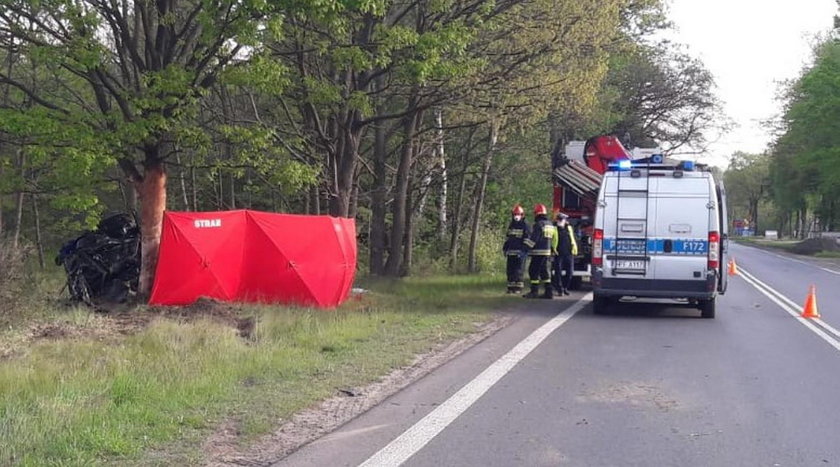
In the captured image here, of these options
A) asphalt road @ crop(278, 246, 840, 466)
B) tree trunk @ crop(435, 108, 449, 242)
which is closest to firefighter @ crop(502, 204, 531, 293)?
asphalt road @ crop(278, 246, 840, 466)

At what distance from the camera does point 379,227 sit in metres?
24.1

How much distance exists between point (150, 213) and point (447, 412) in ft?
29.9

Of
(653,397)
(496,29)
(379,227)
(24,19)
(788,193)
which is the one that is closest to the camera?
(653,397)

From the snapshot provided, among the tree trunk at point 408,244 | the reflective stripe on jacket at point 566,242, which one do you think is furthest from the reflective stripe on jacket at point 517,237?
the tree trunk at point 408,244

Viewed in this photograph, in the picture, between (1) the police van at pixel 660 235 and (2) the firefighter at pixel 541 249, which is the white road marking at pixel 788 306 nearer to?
(1) the police van at pixel 660 235

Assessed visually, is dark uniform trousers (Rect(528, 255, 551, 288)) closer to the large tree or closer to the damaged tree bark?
the large tree

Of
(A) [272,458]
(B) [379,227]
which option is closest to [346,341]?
(A) [272,458]

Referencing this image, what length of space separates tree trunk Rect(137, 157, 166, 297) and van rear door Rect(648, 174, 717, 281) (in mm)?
8271

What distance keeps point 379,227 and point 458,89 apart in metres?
6.71

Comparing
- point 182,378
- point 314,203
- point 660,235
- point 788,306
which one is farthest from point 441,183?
point 182,378

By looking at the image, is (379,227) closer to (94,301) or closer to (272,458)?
(94,301)

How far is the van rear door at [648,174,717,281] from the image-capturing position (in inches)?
578

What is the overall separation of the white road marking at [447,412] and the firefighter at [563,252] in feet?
21.8

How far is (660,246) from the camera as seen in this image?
1487 centimetres
